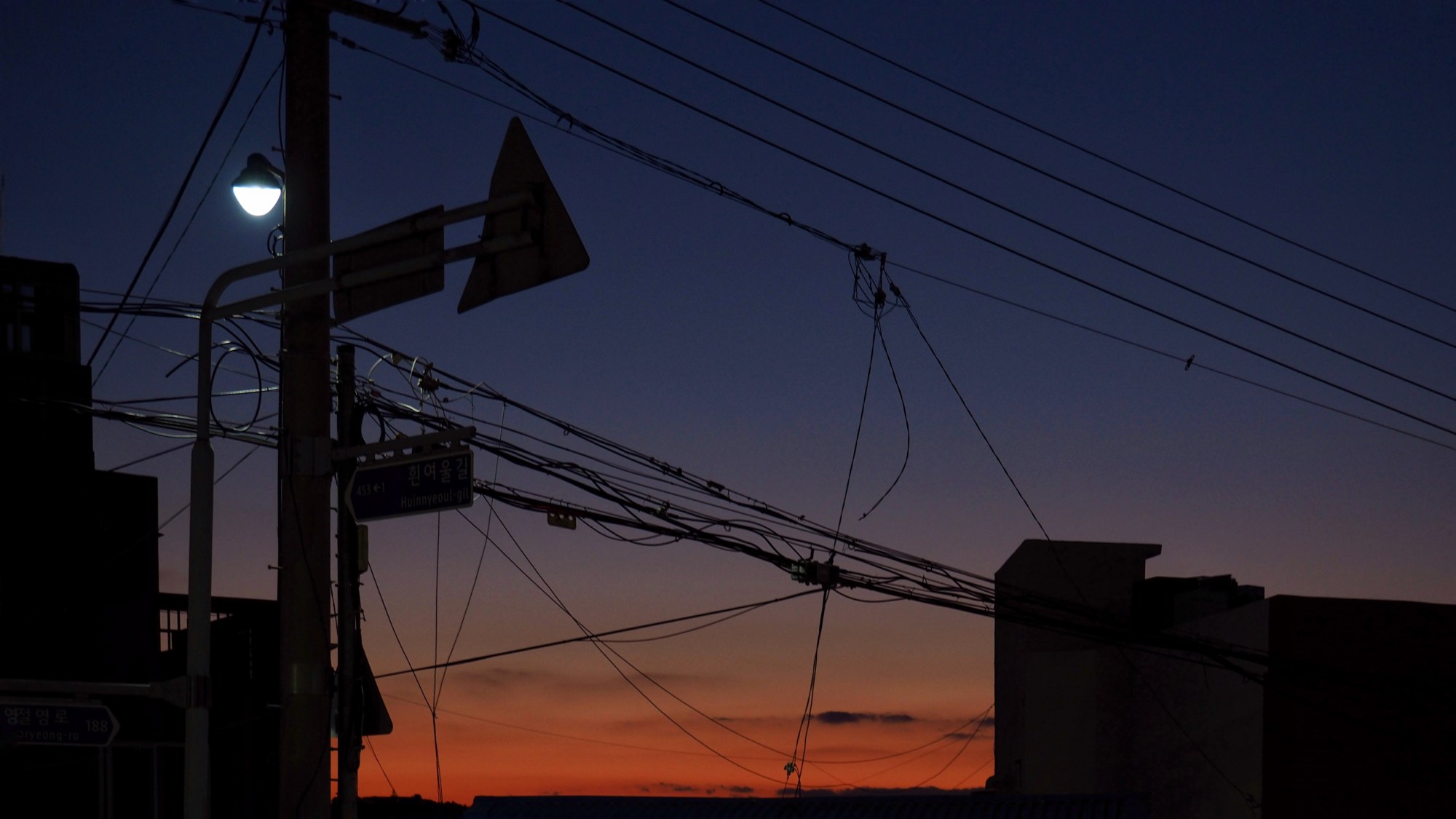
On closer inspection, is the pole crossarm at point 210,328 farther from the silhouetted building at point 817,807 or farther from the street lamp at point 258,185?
the silhouetted building at point 817,807

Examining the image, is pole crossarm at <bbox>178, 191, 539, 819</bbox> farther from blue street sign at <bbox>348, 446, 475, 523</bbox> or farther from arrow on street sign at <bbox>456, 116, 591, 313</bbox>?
blue street sign at <bbox>348, 446, 475, 523</bbox>

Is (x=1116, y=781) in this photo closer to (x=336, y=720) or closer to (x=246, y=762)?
(x=246, y=762)

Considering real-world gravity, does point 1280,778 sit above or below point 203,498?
below

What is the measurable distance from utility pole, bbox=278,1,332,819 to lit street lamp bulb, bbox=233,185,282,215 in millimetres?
954

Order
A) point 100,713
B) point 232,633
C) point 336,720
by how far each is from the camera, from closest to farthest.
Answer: point 100,713
point 336,720
point 232,633

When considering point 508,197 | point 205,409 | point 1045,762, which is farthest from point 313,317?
point 1045,762

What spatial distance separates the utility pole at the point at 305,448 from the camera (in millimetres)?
8703

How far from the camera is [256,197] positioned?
400 inches

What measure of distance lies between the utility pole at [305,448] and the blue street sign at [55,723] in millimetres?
1558

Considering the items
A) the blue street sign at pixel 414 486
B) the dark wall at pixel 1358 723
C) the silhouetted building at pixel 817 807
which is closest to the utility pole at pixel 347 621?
the blue street sign at pixel 414 486

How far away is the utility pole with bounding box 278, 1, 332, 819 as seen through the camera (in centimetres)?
870

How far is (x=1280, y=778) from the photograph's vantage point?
72.2ft

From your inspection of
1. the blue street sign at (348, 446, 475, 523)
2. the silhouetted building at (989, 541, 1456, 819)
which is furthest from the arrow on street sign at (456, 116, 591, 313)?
the silhouetted building at (989, 541, 1456, 819)

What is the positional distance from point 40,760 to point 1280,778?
64.6 ft
